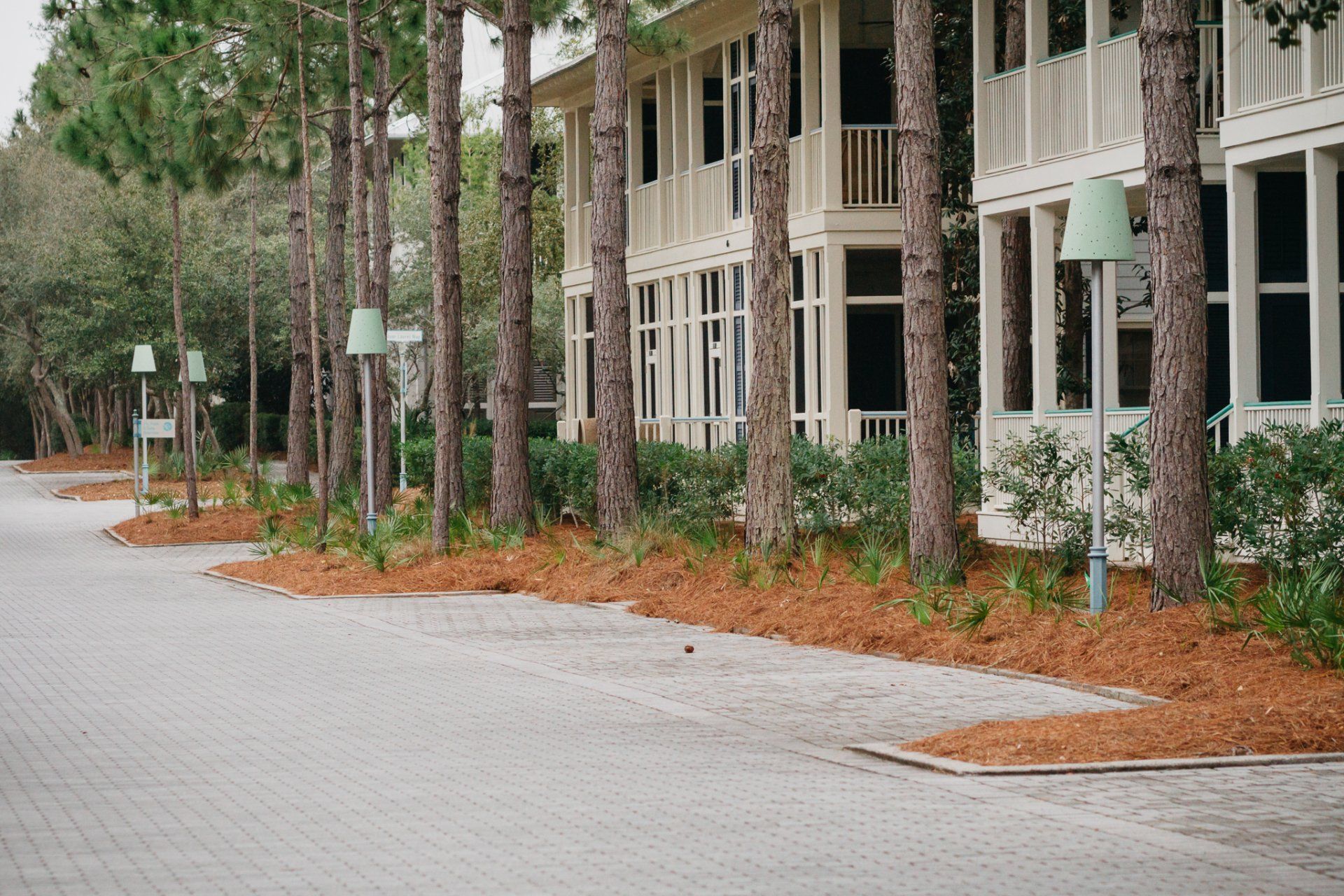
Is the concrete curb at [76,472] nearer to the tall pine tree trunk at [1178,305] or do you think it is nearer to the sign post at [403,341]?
the sign post at [403,341]

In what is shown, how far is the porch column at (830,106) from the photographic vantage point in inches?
1012

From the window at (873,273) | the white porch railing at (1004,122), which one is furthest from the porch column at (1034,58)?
Result: the window at (873,273)

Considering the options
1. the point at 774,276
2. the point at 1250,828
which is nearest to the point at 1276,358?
the point at 774,276

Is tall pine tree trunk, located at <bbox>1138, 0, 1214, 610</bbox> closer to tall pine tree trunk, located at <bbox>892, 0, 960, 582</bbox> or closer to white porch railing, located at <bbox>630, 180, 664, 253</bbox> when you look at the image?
tall pine tree trunk, located at <bbox>892, 0, 960, 582</bbox>

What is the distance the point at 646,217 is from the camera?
32.9 m

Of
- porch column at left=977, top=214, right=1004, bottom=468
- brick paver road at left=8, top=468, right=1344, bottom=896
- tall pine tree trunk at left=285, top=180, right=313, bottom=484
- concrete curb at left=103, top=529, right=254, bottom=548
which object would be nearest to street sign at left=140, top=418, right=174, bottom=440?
tall pine tree trunk at left=285, top=180, right=313, bottom=484

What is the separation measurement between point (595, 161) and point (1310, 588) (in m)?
11.7

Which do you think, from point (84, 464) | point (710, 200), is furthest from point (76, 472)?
point (710, 200)

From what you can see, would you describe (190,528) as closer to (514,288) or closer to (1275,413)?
(514,288)

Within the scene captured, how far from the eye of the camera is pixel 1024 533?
66.2 feet

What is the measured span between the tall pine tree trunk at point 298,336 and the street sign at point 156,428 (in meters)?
2.66

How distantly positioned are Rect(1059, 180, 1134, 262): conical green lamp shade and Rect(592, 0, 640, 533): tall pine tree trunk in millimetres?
8603

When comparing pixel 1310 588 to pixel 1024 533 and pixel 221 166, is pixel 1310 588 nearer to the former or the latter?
pixel 1024 533

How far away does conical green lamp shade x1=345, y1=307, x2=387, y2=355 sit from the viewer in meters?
23.3
